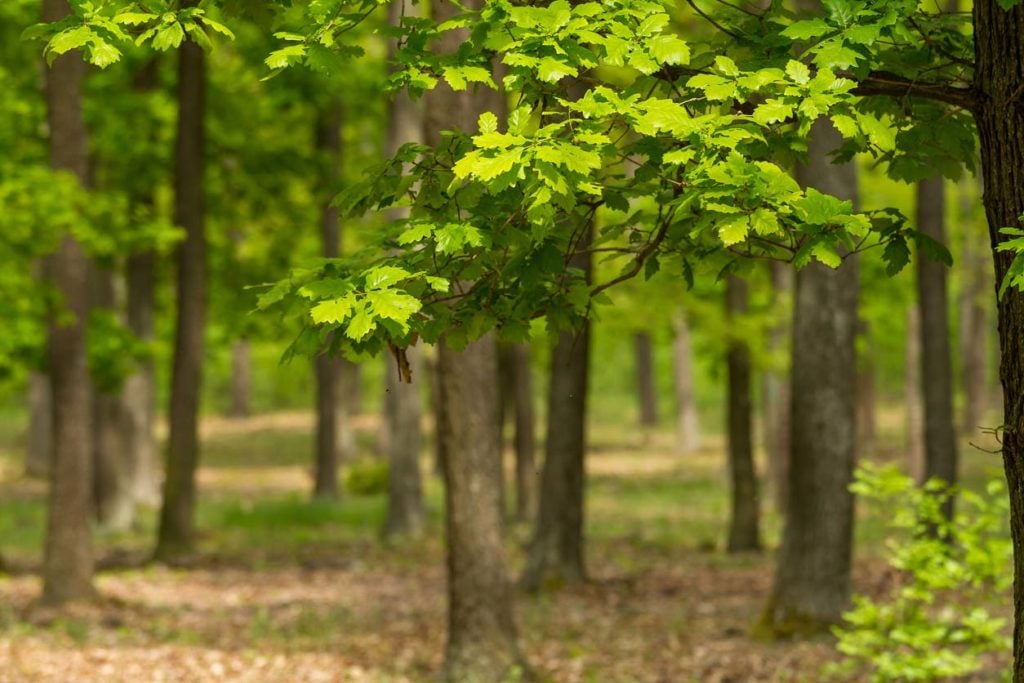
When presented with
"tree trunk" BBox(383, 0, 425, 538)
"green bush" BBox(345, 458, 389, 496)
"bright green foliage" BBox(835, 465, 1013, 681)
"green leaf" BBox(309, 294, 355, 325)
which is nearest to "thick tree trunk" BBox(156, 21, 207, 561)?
"tree trunk" BBox(383, 0, 425, 538)

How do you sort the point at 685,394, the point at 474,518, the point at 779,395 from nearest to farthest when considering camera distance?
the point at 474,518 → the point at 779,395 → the point at 685,394

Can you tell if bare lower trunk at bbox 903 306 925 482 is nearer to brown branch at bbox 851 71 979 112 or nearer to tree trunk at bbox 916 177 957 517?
tree trunk at bbox 916 177 957 517

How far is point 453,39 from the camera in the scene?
966cm

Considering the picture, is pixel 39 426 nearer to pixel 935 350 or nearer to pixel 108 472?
pixel 108 472

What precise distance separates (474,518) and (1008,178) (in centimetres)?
588

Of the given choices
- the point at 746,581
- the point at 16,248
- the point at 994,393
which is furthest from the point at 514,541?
the point at 994,393

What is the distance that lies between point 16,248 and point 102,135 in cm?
784

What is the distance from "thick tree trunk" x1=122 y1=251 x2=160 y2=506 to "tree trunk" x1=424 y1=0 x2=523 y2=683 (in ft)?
42.4

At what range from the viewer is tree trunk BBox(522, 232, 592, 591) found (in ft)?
48.2

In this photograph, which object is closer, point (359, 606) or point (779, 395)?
point (359, 606)

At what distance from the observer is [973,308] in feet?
107

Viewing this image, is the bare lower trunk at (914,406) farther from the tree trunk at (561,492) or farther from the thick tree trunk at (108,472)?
the thick tree trunk at (108,472)

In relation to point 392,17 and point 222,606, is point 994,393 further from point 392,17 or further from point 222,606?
point 222,606

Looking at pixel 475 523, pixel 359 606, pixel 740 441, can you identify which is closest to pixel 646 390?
pixel 740 441
